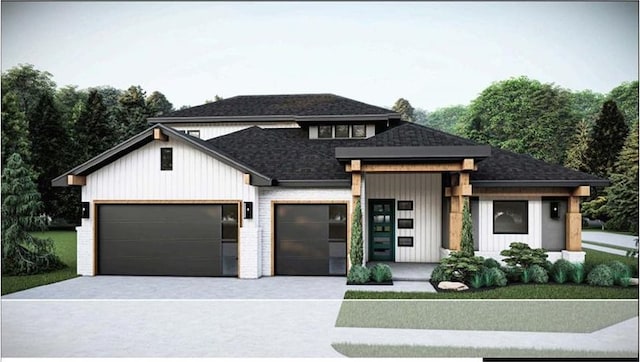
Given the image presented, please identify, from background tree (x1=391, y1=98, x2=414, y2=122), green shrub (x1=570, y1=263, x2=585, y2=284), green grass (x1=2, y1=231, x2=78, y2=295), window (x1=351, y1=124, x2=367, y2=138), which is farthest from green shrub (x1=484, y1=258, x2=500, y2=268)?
background tree (x1=391, y1=98, x2=414, y2=122)

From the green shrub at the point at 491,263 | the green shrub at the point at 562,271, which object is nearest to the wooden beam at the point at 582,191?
the green shrub at the point at 562,271

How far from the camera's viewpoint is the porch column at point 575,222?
1253 centimetres

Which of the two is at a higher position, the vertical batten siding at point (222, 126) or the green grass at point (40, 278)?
the vertical batten siding at point (222, 126)

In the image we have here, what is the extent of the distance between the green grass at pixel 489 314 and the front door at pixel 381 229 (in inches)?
189

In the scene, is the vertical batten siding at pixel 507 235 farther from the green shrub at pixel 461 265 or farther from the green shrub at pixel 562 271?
the green shrub at pixel 461 265

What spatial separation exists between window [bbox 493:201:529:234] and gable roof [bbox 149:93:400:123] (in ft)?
13.8

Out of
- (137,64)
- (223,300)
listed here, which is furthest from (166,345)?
(137,64)

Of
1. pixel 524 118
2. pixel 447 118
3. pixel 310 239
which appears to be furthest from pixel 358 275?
pixel 447 118

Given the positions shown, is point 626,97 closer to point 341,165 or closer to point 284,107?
point 341,165

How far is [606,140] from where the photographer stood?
1638cm

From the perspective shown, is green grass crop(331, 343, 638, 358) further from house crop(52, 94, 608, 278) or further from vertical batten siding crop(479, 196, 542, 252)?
vertical batten siding crop(479, 196, 542, 252)

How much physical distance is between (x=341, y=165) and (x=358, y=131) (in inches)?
118

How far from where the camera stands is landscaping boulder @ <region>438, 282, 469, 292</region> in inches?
408

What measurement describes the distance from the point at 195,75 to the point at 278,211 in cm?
1521
